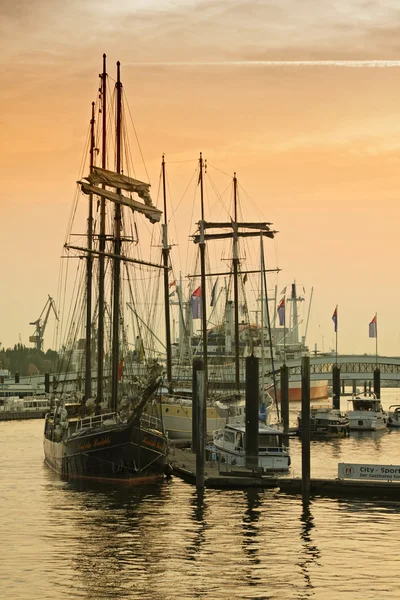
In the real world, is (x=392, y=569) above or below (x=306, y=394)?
below

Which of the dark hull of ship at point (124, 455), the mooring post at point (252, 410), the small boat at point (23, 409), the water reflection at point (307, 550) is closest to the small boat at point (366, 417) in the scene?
the small boat at point (23, 409)

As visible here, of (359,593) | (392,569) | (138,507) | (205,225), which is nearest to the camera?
(359,593)

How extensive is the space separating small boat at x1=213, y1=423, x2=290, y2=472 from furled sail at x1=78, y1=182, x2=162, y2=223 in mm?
16896

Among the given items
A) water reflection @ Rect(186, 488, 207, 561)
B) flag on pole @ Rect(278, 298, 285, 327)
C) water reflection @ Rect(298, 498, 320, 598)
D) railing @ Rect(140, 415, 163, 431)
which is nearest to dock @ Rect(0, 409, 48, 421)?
flag on pole @ Rect(278, 298, 285, 327)

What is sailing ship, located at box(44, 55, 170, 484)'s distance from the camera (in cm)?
6662

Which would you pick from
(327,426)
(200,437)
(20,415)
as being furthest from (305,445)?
(20,415)

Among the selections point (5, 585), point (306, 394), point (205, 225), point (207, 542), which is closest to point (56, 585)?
Result: point (5, 585)

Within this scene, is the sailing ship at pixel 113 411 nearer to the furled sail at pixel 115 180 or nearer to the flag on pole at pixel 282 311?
the furled sail at pixel 115 180

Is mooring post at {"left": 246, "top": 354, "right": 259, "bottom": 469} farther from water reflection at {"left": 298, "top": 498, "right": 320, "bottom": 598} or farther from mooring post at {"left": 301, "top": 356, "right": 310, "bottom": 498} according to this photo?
water reflection at {"left": 298, "top": 498, "right": 320, "bottom": 598}

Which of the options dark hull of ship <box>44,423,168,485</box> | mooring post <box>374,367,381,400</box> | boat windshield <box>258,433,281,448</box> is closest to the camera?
dark hull of ship <box>44,423,168,485</box>

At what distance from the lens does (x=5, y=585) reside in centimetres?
4209

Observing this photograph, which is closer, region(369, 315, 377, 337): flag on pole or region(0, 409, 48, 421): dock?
region(0, 409, 48, 421): dock

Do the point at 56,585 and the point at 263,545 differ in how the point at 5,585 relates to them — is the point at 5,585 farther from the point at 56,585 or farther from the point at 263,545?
the point at 263,545

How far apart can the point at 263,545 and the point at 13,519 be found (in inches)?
524
